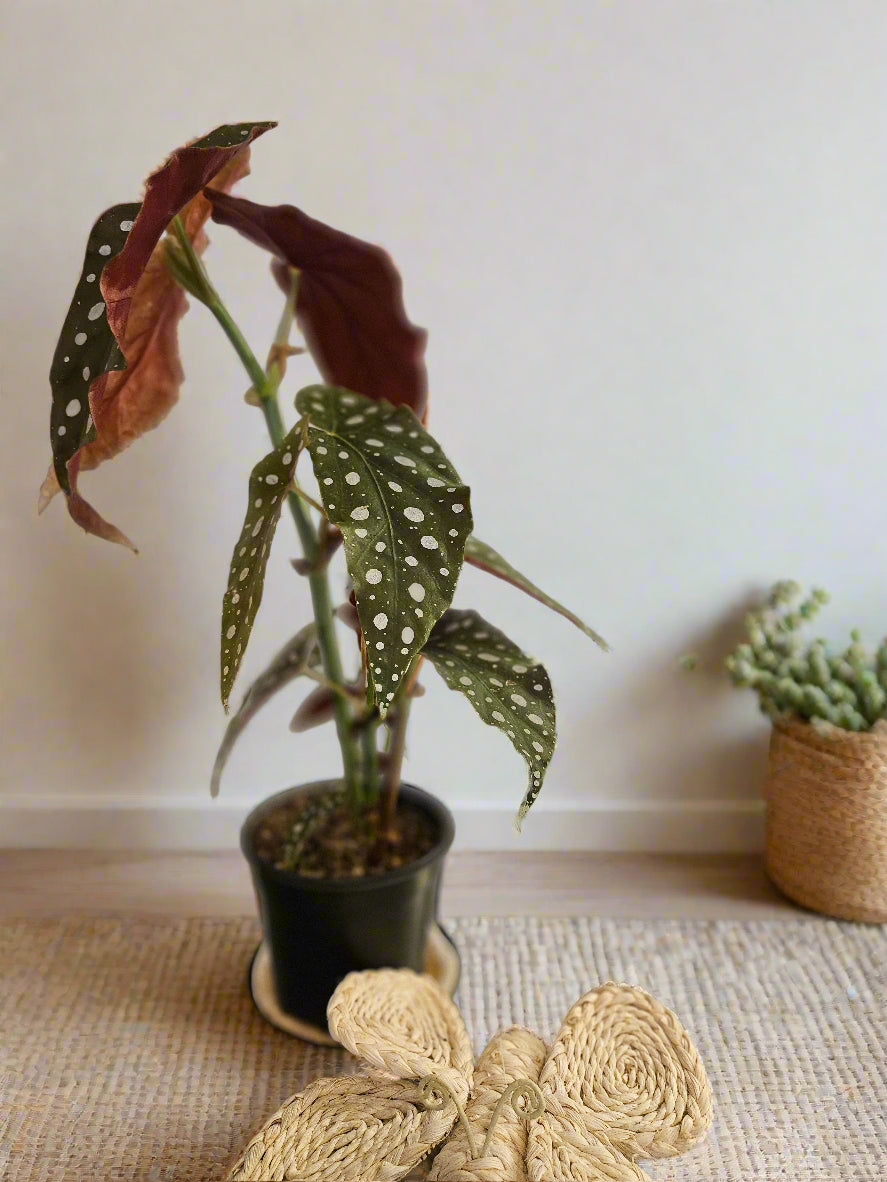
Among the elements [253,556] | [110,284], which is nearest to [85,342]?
[110,284]

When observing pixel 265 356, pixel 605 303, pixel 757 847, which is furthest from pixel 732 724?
pixel 265 356

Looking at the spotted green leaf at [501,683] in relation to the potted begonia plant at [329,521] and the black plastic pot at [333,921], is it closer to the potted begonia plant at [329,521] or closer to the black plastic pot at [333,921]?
the potted begonia plant at [329,521]

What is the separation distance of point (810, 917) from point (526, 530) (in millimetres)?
601

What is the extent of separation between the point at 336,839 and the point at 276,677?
20cm

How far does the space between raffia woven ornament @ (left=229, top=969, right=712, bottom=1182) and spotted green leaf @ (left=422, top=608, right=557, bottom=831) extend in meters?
0.22

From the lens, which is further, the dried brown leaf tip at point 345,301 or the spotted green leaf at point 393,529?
the dried brown leaf tip at point 345,301

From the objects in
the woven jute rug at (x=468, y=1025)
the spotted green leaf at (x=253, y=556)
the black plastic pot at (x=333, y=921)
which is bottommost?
the woven jute rug at (x=468, y=1025)

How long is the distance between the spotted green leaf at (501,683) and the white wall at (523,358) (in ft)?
1.10

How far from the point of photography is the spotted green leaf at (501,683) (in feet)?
2.66

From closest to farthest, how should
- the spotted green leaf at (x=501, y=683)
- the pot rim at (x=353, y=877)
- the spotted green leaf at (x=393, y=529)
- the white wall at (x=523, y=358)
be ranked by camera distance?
the spotted green leaf at (x=393, y=529), the spotted green leaf at (x=501, y=683), the pot rim at (x=353, y=877), the white wall at (x=523, y=358)

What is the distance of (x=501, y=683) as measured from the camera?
2.85 ft

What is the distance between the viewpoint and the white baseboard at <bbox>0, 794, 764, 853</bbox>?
1345 mm

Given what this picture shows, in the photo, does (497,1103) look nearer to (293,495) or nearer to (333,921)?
(333,921)

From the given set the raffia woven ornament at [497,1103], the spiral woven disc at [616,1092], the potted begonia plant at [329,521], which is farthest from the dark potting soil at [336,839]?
the spiral woven disc at [616,1092]
